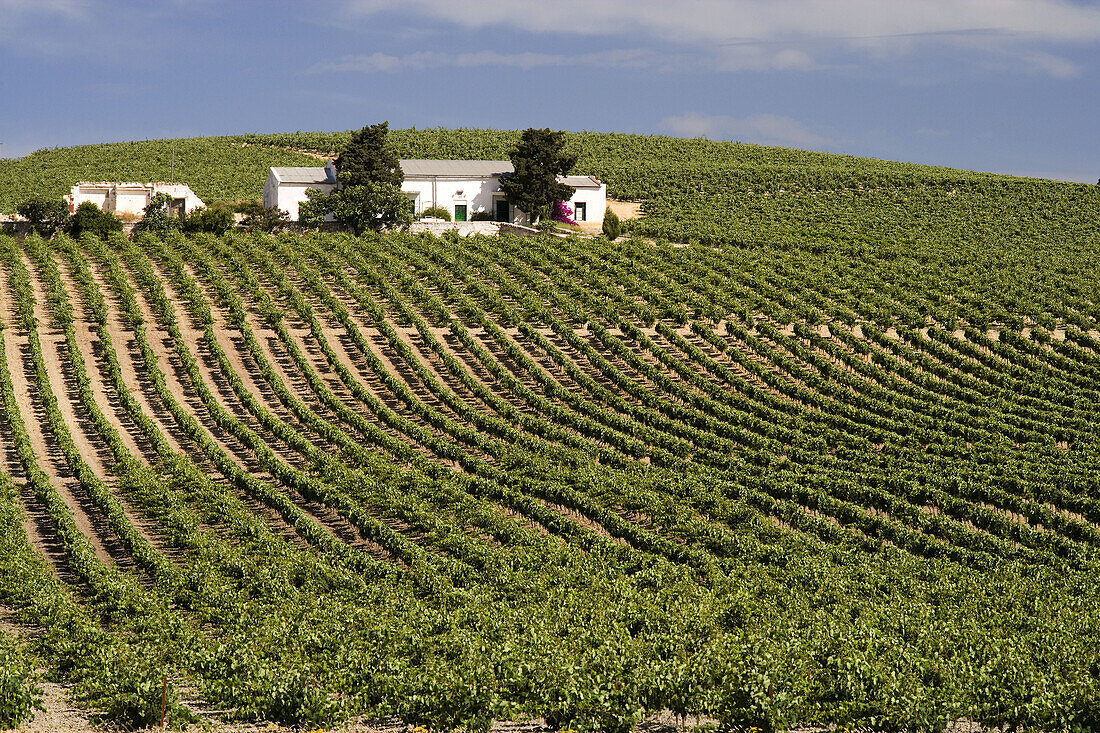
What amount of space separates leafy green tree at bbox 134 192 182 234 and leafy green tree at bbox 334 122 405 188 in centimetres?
987

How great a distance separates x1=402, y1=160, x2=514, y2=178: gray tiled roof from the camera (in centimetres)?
6725

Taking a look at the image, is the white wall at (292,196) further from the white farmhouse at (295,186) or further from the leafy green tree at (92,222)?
the leafy green tree at (92,222)

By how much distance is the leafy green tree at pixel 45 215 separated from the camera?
5900 cm

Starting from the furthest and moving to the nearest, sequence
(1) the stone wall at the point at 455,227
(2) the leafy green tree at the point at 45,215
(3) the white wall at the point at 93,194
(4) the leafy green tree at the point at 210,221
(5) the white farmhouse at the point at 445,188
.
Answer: (3) the white wall at the point at 93,194, (5) the white farmhouse at the point at 445,188, (1) the stone wall at the point at 455,227, (4) the leafy green tree at the point at 210,221, (2) the leafy green tree at the point at 45,215

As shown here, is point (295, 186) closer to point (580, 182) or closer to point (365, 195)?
point (365, 195)

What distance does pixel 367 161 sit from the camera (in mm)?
61938

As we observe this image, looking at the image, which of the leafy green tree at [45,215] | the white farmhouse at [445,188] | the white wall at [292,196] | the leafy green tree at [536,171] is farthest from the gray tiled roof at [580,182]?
the leafy green tree at [45,215]

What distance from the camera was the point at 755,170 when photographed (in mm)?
91188

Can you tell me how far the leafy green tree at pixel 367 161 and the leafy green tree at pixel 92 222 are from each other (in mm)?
12728

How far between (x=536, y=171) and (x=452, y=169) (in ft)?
22.5

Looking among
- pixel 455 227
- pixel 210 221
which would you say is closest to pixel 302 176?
pixel 210 221

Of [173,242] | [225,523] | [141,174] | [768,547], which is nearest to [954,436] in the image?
[768,547]

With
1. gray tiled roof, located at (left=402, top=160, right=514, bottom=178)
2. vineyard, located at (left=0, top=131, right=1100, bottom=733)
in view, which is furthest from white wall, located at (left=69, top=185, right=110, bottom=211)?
gray tiled roof, located at (left=402, top=160, right=514, bottom=178)

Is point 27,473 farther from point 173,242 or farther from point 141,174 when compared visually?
point 141,174
